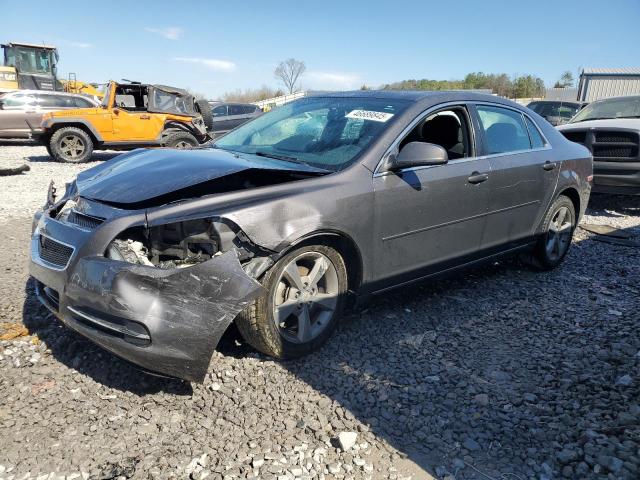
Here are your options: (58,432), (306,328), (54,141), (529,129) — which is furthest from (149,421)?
(54,141)

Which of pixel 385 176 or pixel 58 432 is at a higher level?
pixel 385 176

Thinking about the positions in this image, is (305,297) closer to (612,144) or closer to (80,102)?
(612,144)

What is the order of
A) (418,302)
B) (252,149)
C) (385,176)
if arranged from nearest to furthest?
(385,176) → (252,149) → (418,302)

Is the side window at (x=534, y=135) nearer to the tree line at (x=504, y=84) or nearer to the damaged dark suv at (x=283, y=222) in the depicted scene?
the damaged dark suv at (x=283, y=222)

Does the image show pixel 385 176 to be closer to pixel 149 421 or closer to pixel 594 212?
pixel 149 421

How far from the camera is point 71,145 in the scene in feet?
40.8

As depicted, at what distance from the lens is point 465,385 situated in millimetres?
2973

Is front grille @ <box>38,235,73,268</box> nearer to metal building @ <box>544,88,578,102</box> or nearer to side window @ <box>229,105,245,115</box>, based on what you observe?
side window @ <box>229,105,245,115</box>

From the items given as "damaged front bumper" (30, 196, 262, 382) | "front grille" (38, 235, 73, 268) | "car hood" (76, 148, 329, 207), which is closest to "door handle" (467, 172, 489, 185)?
"car hood" (76, 148, 329, 207)

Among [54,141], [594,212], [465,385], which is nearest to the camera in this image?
[465,385]

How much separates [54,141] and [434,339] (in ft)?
38.4

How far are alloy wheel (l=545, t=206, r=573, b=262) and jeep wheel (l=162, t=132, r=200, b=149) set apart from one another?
9734mm

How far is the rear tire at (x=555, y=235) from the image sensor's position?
4793mm

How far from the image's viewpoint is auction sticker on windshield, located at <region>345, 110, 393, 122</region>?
11.7 feet
